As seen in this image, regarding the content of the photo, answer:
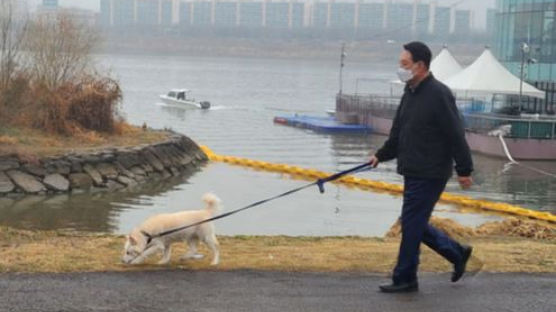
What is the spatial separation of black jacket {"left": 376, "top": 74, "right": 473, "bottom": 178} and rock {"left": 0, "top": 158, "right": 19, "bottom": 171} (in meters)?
17.1

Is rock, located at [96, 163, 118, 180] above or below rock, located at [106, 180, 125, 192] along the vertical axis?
above

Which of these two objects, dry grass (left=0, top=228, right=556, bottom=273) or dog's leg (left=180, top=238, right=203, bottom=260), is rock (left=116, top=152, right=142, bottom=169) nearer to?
dry grass (left=0, top=228, right=556, bottom=273)

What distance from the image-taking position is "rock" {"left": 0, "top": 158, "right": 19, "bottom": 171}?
22456 millimetres

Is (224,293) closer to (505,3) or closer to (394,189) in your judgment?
(394,189)

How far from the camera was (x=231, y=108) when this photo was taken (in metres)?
67.5

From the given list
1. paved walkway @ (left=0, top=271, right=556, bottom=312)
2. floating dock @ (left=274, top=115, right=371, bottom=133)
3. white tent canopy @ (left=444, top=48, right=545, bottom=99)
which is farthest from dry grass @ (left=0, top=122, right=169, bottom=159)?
floating dock @ (left=274, top=115, right=371, bottom=133)

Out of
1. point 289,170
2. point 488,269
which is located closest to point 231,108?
point 289,170

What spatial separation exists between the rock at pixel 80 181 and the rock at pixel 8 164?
4.46 feet

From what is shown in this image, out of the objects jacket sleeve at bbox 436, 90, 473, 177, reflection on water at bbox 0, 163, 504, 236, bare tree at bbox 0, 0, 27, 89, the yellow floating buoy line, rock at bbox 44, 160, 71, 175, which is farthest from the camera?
bare tree at bbox 0, 0, 27, 89

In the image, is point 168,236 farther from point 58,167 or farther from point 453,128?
point 58,167

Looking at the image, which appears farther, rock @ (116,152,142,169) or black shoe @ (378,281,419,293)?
rock @ (116,152,142,169)

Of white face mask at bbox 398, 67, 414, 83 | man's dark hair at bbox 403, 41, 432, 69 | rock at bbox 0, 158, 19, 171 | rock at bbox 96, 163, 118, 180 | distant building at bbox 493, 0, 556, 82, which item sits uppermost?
distant building at bbox 493, 0, 556, 82

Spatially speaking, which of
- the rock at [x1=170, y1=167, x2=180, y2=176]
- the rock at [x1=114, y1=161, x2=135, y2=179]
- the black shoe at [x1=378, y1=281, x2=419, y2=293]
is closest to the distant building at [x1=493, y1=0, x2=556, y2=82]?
the rock at [x1=170, y1=167, x2=180, y2=176]

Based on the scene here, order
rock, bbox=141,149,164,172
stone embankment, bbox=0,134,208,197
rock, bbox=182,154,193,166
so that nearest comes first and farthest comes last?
stone embankment, bbox=0,134,208,197 → rock, bbox=141,149,164,172 → rock, bbox=182,154,193,166
